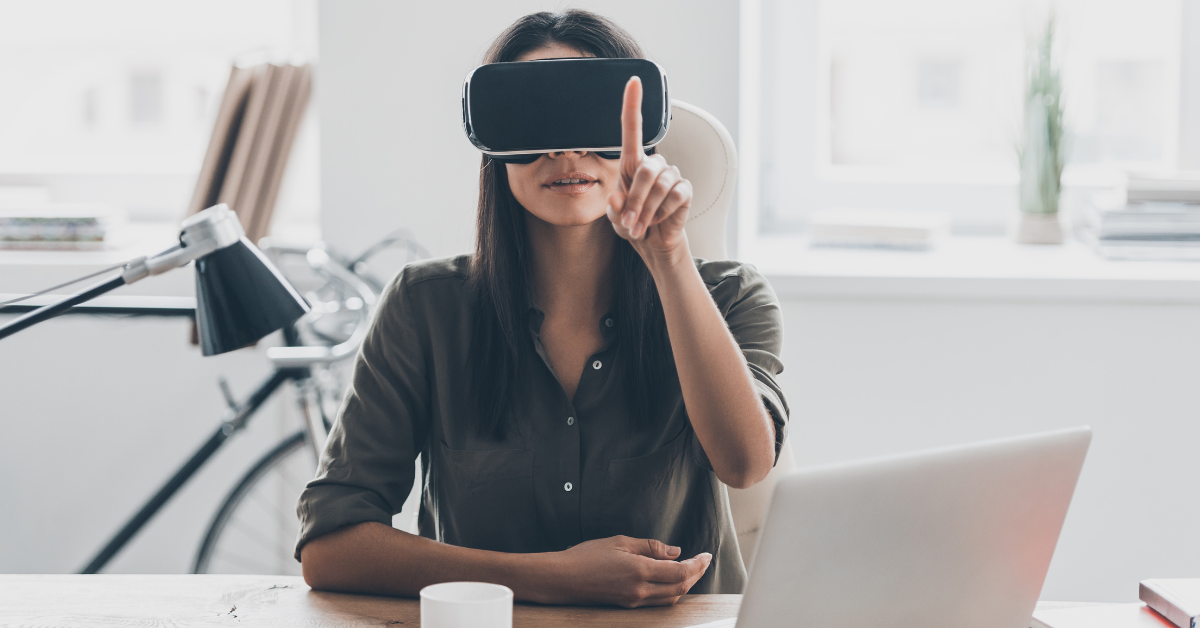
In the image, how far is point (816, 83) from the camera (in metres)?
2.28

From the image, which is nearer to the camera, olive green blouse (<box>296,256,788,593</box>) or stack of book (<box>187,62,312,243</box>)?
olive green blouse (<box>296,256,788,593</box>)

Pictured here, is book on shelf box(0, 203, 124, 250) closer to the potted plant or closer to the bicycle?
the bicycle

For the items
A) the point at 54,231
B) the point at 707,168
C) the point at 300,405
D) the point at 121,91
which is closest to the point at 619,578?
the point at 707,168

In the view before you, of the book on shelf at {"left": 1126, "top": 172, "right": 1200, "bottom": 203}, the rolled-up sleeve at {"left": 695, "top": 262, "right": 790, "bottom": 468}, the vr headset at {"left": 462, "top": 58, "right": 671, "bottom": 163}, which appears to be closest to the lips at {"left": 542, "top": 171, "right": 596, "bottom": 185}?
the vr headset at {"left": 462, "top": 58, "right": 671, "bottom": 163}

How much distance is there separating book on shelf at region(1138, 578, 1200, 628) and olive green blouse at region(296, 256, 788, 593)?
39 cm

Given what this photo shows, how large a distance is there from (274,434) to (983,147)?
174cm

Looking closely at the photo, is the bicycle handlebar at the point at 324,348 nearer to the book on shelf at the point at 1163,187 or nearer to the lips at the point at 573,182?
the lips at the point at 573,182

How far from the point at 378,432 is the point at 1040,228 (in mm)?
1613

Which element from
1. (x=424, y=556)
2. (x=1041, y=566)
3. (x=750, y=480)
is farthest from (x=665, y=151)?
(x=1041, y=566)

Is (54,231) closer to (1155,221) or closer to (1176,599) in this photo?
(1176,599)

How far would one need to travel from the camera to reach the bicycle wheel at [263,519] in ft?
6.81

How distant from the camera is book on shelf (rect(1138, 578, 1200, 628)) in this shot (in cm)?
81

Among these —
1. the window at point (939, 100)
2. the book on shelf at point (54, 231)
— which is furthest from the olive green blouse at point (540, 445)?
the book on shelf at point (54, 231)

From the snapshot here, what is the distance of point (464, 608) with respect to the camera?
0.71m
